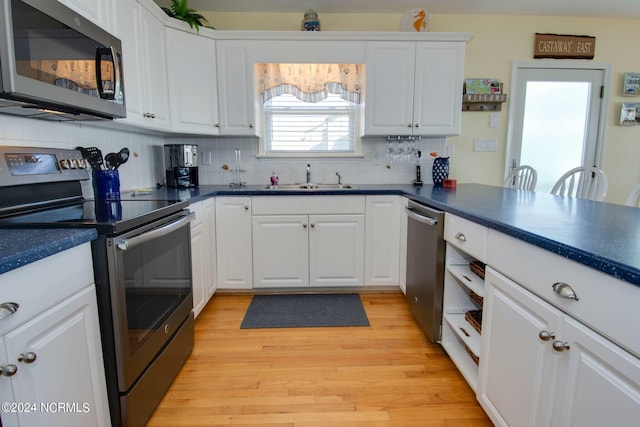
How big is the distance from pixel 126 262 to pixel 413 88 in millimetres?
2520

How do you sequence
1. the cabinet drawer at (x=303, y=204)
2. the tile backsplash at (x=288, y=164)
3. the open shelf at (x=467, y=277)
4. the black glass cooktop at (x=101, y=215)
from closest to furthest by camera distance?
the black glass cooktop at (x=101, y=215), the open shelf at (x=467, y=277), the cabinet drawer at (x=303, y=204), the tile backsplash at (x=288, y=164)

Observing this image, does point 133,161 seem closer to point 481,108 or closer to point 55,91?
point 55,91

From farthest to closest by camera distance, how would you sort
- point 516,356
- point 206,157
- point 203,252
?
point 206,157, point 203,252, point 516,356

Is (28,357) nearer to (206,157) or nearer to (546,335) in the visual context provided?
(546,335)

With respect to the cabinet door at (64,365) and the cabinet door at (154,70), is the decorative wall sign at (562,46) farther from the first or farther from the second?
the cabinet door at (64,365)

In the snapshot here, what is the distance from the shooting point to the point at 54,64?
119 centimetres

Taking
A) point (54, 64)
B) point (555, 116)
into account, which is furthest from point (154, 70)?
point (555, 116)

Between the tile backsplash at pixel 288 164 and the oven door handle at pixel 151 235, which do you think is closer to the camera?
the oven door handle at pixel 151 235

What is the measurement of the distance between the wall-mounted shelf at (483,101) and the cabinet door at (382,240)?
136 centimetres

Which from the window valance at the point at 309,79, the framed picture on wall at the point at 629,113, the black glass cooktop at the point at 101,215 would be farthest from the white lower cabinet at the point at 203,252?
the framed picture on wall at the point at 629,113

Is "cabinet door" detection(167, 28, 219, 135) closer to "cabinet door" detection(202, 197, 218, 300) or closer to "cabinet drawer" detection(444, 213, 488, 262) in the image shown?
"cabinet door" detection(202, 197, 218, 300)

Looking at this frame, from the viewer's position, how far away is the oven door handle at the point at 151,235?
1.15 meters

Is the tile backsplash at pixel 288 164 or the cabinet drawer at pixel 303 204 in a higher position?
the tile backsplash at pixel 288 164

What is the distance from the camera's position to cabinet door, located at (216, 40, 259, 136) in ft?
8.84
